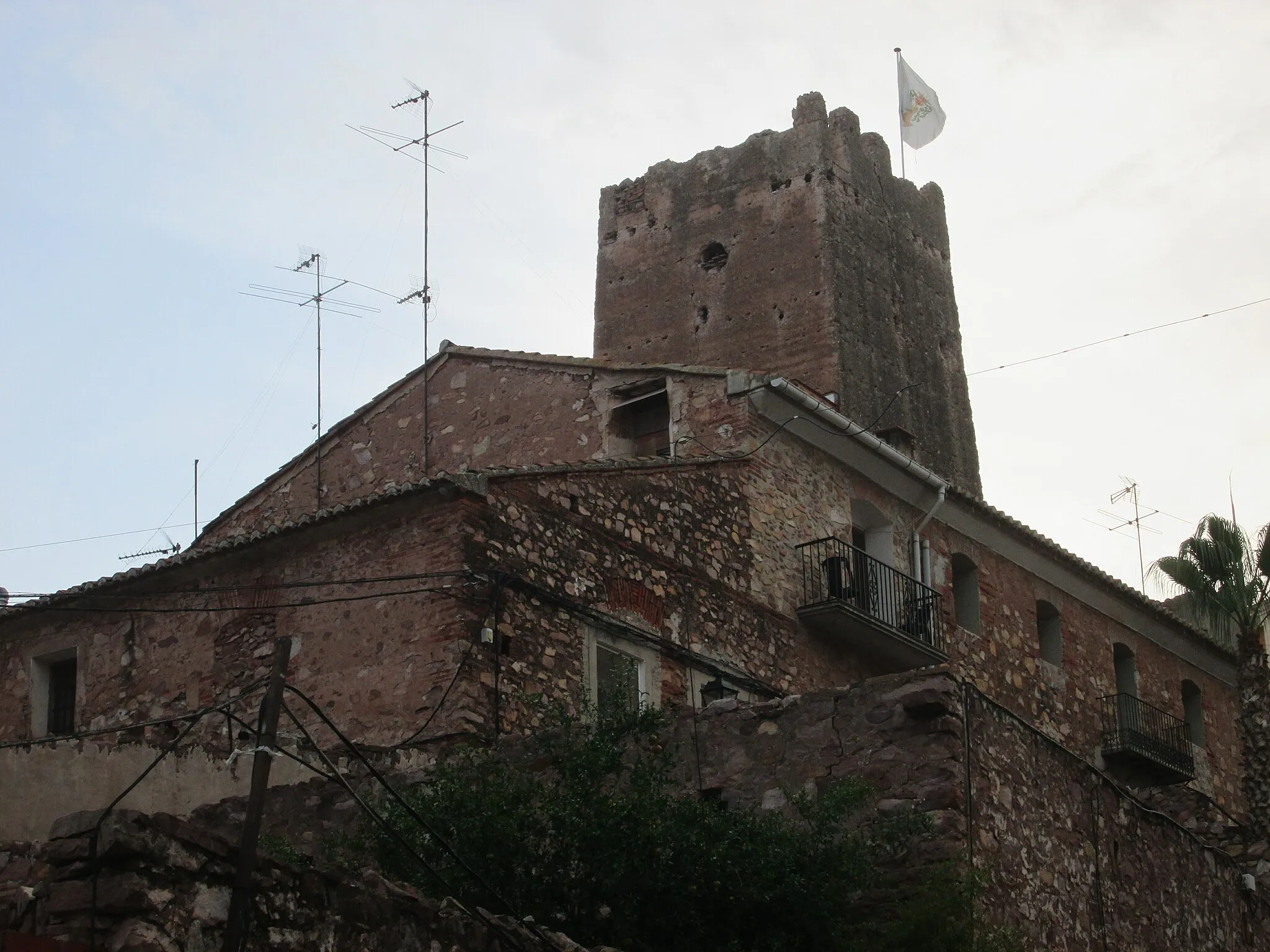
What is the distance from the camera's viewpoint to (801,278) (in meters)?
28.6

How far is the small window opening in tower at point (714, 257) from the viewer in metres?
29.4

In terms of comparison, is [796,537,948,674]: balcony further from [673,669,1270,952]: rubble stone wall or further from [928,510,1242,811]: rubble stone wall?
[673,669,1270,952]: rubble stone wall

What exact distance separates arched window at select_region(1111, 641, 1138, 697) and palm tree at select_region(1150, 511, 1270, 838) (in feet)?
9.93

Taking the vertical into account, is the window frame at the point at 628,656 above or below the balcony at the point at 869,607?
below

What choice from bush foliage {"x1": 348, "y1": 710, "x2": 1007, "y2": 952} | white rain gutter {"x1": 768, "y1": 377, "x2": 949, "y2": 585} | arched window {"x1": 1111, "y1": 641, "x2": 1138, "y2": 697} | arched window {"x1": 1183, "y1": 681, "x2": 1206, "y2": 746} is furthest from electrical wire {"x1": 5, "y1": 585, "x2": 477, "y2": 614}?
arched window {"x1": 1183, "y1": 681, "x2": 1206, "y2": 746}

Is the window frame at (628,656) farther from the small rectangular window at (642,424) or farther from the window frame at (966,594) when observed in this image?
the window frame at (966,594)

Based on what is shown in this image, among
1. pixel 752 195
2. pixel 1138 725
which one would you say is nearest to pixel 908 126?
pixel 752 195

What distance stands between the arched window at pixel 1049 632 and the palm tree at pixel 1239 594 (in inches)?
80.2

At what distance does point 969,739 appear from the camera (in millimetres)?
11820

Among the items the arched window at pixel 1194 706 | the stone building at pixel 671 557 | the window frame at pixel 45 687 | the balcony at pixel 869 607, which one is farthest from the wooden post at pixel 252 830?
the arched window at pixel 1194 706

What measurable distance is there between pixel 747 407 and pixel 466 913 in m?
11.1

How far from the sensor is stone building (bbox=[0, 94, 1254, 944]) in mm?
15094

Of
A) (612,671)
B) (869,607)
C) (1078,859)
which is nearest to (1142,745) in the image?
(869,607)

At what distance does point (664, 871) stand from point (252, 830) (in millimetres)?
3588
